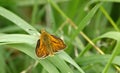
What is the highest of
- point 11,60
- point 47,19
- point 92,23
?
point 92,23

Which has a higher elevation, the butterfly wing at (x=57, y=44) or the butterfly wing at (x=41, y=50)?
the butterfly wing at (x=57, y=44)

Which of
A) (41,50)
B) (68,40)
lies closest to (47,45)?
(41,50)

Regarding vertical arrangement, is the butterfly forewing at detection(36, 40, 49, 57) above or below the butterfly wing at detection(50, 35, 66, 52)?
below

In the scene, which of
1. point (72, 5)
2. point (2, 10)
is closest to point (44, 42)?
point (2, 10)

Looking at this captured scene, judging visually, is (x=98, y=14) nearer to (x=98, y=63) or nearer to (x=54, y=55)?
(x=98, y=63)

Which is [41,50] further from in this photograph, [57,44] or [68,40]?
[68,40]

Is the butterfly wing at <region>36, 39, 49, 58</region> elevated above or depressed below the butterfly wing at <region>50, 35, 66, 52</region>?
below

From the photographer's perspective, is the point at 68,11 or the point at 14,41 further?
the point at 68,11
